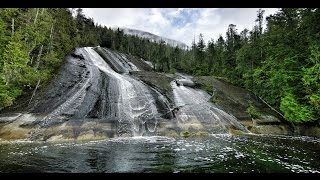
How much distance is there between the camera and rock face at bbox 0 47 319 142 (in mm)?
11457

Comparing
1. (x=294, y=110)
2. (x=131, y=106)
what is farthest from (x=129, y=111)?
(x=294, y=110)

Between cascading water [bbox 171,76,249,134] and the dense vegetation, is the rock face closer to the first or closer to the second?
cascading water [bbox 171,76,249,134]

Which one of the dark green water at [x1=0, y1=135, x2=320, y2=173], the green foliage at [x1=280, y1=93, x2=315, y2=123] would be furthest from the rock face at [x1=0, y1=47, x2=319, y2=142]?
the dark green water at [x1=0, y1=135, x2=320, y2=173]

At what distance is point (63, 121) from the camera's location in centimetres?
1175

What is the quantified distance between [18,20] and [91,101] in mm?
6352

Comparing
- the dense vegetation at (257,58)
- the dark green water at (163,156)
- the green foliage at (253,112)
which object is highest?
the dense vegetation at (257,58)

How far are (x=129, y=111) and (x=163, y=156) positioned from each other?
5419mm

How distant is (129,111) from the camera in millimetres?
13500

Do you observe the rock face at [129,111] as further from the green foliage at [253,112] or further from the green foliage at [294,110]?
the green foliage at [294,110]

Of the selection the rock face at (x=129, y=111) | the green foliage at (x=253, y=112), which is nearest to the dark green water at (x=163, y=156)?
the rock face at (x=129, y=111)

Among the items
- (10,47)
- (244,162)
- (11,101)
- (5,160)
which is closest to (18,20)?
(10,47)

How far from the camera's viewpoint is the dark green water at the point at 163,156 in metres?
7.03

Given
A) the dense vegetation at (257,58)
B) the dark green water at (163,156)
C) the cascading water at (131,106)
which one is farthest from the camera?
the dense vegetation at (257,58)

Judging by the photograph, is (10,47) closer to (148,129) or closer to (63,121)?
(63,121)
